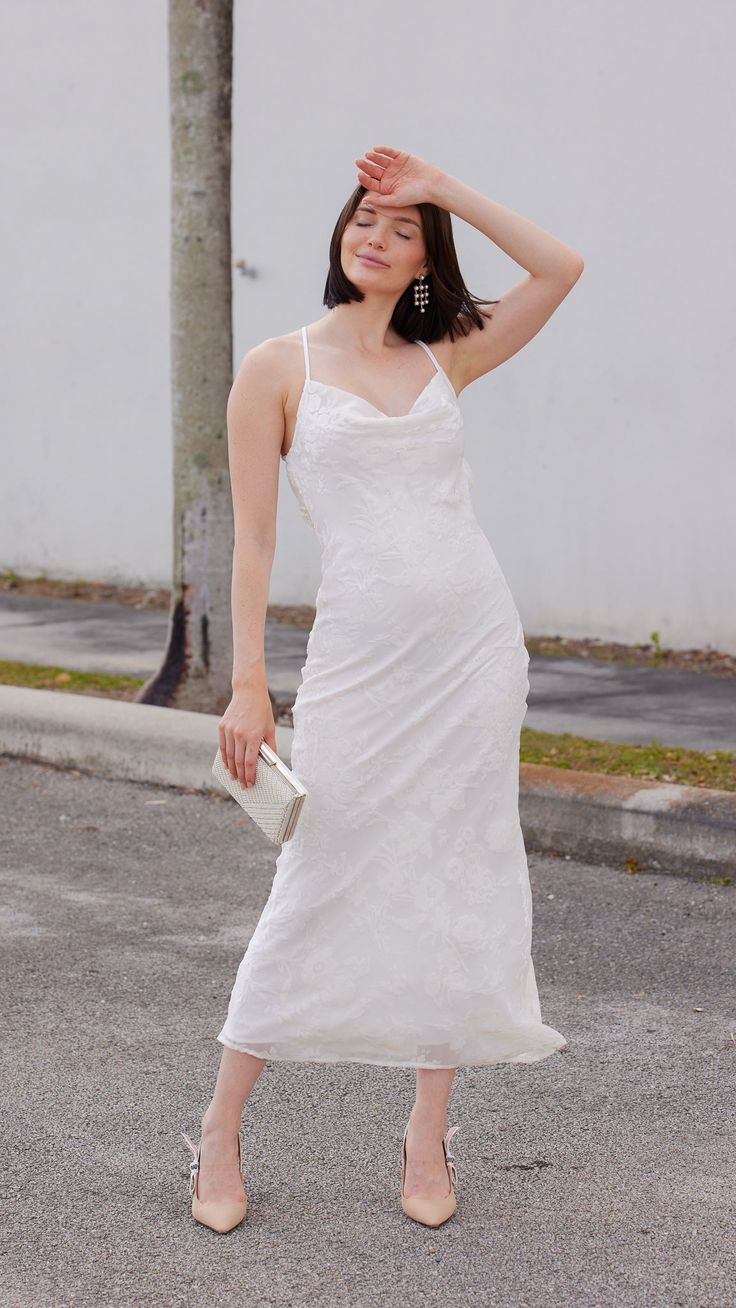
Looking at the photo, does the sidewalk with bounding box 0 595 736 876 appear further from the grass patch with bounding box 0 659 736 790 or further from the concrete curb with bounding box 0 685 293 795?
the grass patch with bounding box 0 659 736 790

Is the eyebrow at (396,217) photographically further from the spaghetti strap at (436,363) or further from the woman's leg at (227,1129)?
the woman's leg at (227,1129)

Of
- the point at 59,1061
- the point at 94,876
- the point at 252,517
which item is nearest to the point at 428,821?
the point at 252,517

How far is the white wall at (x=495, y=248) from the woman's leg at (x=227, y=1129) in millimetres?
6290

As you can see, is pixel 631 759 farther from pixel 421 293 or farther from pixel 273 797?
pixel 273 797

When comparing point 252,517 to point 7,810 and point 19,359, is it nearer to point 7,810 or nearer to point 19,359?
point 7,810

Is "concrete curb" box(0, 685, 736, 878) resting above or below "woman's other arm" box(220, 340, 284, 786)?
below

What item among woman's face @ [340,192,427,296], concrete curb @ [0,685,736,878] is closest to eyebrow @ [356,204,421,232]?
woman's face @ [340,192,427,296]

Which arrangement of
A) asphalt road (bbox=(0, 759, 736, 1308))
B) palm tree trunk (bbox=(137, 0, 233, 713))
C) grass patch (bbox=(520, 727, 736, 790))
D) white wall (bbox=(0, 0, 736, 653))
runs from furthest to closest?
white wall (bbox=(0, 0, 736, 653))
palm tree trunk (bbox=(137, 0, 233, 713))
grass patch (bbox=(520, 727, 736, 790))
asphalt road (bbox=(0, 759, 736, 1308))

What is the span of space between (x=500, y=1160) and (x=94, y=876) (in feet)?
7.84

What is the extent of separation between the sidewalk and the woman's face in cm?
284

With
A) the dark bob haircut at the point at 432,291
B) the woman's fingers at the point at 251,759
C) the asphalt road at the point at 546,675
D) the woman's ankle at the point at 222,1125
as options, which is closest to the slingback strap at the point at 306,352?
the dark bob haircut at the point at 432,291

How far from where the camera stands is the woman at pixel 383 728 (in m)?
3.02

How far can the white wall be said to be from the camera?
8828mm

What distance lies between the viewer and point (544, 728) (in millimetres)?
7215
